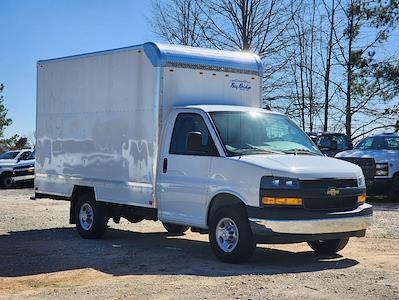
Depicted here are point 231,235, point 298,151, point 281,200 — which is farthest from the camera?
point 298,151

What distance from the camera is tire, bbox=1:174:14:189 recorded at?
26297 mm

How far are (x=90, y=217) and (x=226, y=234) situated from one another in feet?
11.6

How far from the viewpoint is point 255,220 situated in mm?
8445

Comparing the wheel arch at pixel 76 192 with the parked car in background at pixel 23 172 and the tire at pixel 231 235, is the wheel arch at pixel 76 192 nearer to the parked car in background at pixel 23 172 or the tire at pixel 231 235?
the tire at pixel 231 235

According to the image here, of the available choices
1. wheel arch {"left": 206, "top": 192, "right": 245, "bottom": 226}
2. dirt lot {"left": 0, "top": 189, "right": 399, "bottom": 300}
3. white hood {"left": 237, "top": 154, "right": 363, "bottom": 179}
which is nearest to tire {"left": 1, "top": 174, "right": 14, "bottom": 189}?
dirt lot {"left": 0, "top": 189, "right": 399, "bottom": 300}

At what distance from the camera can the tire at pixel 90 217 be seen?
11.4m

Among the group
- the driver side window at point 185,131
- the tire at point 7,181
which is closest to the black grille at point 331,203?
the driver side window at point 185,131

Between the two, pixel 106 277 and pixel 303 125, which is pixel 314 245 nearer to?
pixel 106 277

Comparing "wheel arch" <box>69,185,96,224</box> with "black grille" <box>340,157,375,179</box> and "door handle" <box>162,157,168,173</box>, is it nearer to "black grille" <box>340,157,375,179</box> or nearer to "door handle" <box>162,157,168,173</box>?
"door handle" <box>162,157,168,173</box>

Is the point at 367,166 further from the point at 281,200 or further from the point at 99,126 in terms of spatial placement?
the point at 281,200

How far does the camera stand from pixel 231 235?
8883 mm

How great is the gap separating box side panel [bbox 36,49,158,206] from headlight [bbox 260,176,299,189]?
2.22 meters

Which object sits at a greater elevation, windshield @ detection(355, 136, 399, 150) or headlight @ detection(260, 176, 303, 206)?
windshield @ detection(355, 136, 399, 150)

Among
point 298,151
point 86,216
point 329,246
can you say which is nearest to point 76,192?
point 86,216
